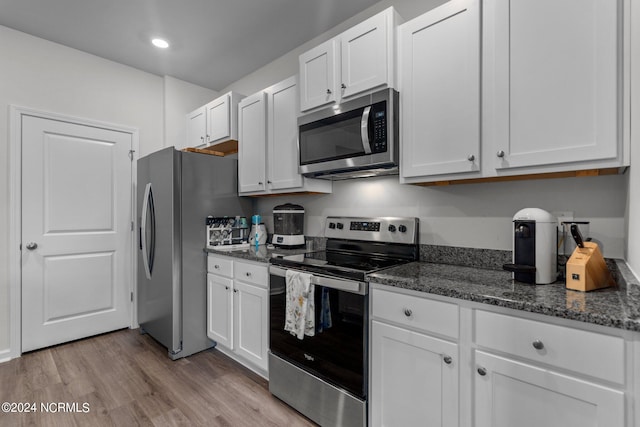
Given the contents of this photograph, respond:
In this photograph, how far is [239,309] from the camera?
7.86 ft

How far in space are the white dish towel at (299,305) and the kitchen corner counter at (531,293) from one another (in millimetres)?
426

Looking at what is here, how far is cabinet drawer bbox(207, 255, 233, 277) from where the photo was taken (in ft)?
8.21

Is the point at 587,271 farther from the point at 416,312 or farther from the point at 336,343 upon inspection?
the point at 336,343

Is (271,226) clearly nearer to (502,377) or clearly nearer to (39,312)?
(39,312)

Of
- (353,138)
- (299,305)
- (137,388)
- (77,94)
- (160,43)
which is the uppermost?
(160,43)

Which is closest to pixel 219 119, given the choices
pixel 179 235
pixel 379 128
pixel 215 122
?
pixel 215 122

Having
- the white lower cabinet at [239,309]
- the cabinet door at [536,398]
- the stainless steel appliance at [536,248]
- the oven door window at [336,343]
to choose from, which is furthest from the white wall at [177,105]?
the cabinet door at [536,398]

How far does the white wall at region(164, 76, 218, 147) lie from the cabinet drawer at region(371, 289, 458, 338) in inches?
122

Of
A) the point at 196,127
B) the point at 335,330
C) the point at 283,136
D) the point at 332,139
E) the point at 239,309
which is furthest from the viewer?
the point at 196,127

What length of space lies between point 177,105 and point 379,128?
2.77 metres

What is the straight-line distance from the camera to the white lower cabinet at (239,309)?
221 centimetres

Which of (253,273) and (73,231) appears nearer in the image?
(253,273)

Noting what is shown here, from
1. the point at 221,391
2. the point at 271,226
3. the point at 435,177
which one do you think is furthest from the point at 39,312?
the point at 435,177

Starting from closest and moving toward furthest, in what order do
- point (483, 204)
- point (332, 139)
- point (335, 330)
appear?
point (335, 330), point (483, 204), point (332, 139)
